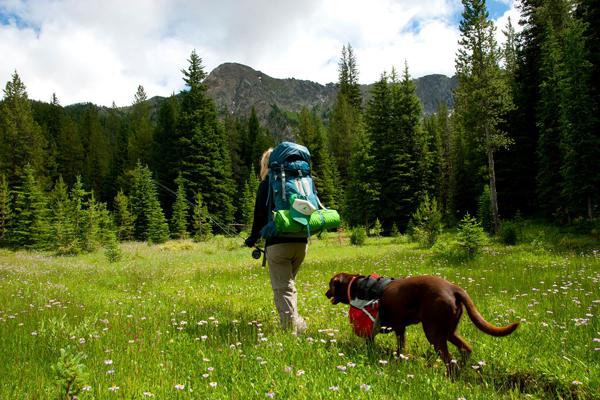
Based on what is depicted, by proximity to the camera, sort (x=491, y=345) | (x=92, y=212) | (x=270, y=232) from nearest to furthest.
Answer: (x=491, y=345)
(x=270, y=232)
(x=92, y=212)

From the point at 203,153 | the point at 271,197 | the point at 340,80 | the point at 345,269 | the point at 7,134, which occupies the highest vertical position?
the point at 340,80

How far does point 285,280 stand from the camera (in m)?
5.26

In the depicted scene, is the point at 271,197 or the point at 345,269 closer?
the point at 271,197

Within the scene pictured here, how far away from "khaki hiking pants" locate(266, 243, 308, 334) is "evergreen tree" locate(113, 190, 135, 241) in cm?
3737

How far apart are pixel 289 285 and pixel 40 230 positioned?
33776 millimetres

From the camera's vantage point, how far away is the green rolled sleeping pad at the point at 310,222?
459cm

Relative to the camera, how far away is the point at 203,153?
44.6m

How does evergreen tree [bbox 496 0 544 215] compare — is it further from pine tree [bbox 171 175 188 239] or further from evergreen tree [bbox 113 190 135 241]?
evergreen tree [bbox 113 190 135 241]

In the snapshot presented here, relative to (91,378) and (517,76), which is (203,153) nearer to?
(517,76)

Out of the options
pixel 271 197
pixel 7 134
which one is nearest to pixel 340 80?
pixel 7 134

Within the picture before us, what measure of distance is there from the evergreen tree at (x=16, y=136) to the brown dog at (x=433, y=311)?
46.4 meters

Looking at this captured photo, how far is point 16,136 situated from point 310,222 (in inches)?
1974

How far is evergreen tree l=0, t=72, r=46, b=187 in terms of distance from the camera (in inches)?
1588

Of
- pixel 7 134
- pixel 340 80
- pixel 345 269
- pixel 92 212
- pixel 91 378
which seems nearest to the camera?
pixel 91 378
